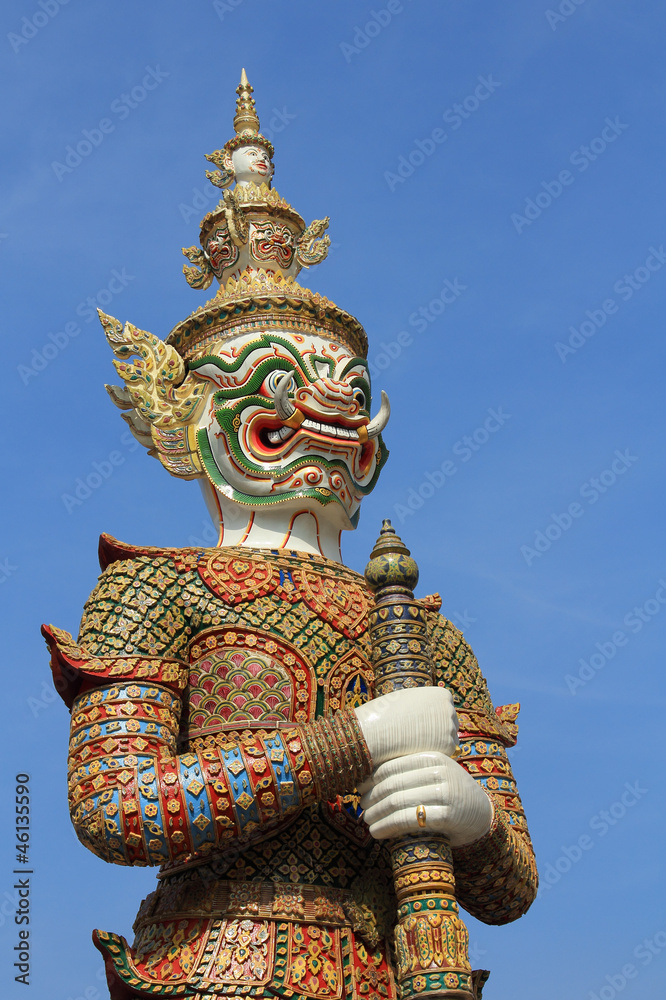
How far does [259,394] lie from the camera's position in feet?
21.8

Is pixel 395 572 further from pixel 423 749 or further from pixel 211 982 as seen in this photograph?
pixel 211 982

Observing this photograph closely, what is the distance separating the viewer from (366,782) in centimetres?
555

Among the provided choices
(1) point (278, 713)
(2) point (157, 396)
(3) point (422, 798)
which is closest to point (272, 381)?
(2) point (157, 396)

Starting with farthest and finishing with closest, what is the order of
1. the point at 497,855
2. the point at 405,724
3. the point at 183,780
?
the point at 497,855, the point at 405,724, the point at 183,780

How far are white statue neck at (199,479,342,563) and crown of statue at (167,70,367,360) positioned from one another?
0.95m

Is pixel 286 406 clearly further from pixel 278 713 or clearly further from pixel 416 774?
pixel 416 774

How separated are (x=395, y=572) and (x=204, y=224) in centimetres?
281

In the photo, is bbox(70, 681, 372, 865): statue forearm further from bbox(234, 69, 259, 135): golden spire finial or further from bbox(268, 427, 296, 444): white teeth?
bbox(234, 69, 259, 135): golden spire finial

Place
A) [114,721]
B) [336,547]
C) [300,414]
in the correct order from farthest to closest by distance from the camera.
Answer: [336,547]
[300,414]
[114,721]

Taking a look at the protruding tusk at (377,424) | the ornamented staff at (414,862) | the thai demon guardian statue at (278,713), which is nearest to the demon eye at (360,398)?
the thai demon guardian statue at (278,713)

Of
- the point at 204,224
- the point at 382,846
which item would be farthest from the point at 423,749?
the point at 204,224

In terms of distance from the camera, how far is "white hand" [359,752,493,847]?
5.39 m

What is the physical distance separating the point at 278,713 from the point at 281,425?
1.59m

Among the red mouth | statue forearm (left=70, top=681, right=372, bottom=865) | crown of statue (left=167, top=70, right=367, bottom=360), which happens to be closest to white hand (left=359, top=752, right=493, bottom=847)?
statue forearm (left=70, top=681, right=372, bottom=865)
